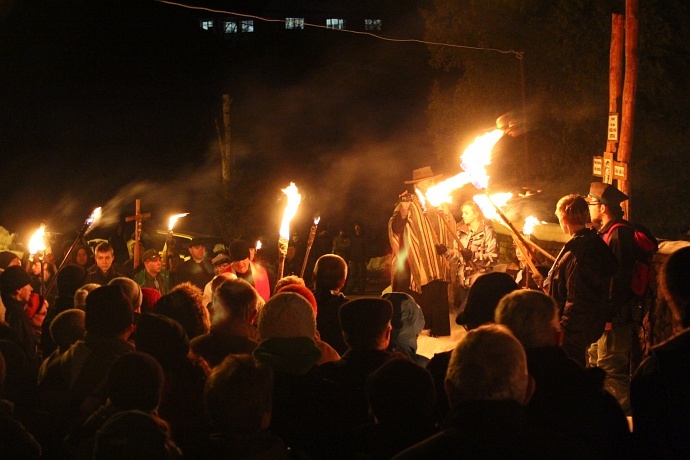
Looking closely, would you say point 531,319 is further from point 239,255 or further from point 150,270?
point 150,270

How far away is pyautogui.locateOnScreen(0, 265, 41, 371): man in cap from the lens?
6.71 meters

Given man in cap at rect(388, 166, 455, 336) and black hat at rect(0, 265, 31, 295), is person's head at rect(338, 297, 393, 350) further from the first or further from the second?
man in cap at rect(388, 166, 455, 336)

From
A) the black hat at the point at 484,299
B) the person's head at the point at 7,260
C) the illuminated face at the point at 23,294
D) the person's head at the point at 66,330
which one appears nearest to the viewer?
the black hat at the point at 484,299

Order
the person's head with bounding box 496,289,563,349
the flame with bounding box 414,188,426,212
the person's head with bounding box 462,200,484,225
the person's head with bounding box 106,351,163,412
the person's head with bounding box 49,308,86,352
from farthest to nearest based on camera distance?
1. the flame with bounding box 414,188,426,212
2. the person's head with bounding box 462,200,484,225
3. the person's head with bounding box 49,308,86,352
4. the person's head with bounding box 496,289,563,349
5. the person's head with bounding box 106,351,163,412

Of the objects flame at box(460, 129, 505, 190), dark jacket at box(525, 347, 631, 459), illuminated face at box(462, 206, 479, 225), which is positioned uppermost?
flame at box(460, 129, 505, 190)

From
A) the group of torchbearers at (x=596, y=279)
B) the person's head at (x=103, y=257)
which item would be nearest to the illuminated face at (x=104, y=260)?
the person's head at (x=103, y=257)

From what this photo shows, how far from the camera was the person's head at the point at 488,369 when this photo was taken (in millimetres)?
3102

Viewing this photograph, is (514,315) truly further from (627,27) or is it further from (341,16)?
(341,16)

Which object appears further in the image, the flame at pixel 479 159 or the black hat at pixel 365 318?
the flame at pixel 479 159

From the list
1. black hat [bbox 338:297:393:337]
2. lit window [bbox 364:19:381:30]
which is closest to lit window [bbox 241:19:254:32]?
lit window [bbox 364:19:381:30]

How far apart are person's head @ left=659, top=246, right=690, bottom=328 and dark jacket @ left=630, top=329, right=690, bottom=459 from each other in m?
0.29

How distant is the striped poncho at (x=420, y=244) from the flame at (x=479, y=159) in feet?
4.27

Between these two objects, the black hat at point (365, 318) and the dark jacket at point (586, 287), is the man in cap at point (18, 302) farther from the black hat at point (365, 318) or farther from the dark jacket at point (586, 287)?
the dark jacket at point (586, 287)

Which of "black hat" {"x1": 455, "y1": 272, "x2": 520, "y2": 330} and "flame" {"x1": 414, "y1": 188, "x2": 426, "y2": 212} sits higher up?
"flame" {"x1": 414, "y1": 188, "x2": 426, "y2": 212}
